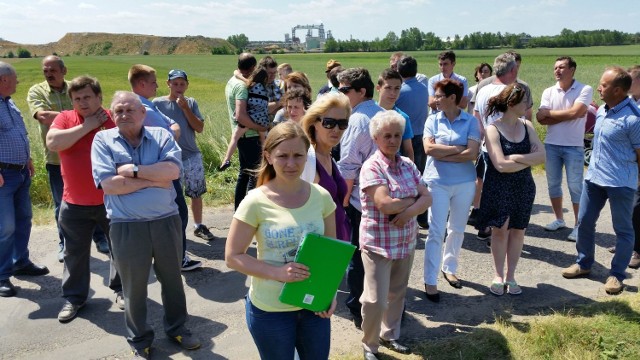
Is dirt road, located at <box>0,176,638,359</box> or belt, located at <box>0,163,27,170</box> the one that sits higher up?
belt, located at <box>0,163,27,170</box>

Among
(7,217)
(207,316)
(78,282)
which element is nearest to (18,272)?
(7,217)

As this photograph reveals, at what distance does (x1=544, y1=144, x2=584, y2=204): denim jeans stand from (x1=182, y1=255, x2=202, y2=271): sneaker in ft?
14.4

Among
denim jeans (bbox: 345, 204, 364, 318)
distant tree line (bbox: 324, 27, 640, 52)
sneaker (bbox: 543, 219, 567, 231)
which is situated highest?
distant tree line (bbox: 324, 27, 640, 52)

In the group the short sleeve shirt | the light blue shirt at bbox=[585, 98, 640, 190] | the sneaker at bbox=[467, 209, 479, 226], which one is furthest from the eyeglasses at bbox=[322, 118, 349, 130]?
the sneaker at bbox=[467, 209, 479, 226]

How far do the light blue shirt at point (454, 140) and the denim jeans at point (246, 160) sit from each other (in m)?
2.14

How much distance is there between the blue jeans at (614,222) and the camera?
464cm

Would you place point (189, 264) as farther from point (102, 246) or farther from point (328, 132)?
point (328, 132)

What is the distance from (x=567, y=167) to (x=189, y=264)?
462cm

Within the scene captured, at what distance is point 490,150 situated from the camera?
4.41m

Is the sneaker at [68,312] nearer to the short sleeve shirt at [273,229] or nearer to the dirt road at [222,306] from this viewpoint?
the dirt road at [222,306]

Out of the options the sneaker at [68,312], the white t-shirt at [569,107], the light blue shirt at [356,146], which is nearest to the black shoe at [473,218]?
the white t-shirt at [569,107]

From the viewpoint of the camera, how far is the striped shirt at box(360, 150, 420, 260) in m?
3.42

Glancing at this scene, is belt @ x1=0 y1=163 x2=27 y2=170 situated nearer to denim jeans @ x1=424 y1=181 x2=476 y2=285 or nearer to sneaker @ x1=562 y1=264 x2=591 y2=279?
denim jeans @ x1=424 y1=181 x2=476 y2=285

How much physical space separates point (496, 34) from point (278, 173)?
92663 millimetres
